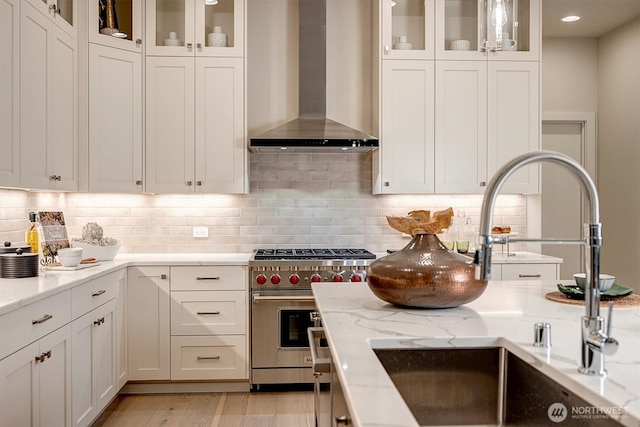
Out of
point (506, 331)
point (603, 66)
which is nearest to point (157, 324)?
point (506, 331)

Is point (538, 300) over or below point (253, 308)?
over

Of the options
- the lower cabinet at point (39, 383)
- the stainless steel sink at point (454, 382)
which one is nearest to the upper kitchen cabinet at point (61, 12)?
the lower cabinet at point (39, 383)

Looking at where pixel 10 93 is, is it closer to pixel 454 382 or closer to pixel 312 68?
pixel 312 68

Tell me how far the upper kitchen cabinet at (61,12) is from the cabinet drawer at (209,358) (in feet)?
7.05

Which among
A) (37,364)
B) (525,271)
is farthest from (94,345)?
(525,271)

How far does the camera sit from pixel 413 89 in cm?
400

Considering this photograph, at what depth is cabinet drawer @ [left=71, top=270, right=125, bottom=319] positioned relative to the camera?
2.69 metres

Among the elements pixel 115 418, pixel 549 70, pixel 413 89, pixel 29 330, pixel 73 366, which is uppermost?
pixel 549 70

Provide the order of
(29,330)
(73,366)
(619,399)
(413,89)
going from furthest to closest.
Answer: (413,89)
(73,366)
(29,330)
(619,399)

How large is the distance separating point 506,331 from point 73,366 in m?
2.18

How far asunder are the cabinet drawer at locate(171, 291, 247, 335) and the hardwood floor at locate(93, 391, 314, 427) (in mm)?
441

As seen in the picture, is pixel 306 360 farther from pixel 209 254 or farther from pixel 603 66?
pixel 603 66

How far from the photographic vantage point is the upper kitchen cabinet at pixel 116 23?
3.71 meters

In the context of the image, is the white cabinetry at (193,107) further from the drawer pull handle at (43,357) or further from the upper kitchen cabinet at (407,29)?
the drawer pull handle at (43,357)
